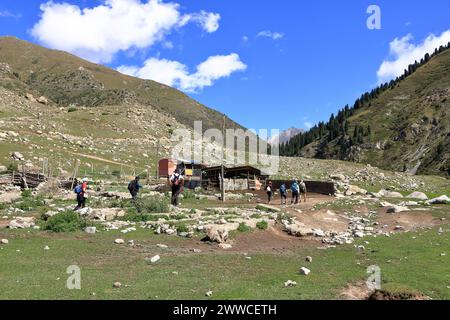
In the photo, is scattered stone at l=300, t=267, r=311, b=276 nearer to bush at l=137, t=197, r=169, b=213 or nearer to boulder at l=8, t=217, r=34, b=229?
bush at l=137, t=197, r=169, b=213

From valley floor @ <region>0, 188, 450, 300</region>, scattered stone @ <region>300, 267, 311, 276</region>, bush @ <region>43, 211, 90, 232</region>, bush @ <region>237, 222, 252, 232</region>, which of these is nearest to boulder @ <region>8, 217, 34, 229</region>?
valley floor @ <region>0, 188, 450, 300</region>

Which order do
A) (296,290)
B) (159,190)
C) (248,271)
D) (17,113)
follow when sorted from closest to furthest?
(296,290)
(248,271)
(159,190)
(17,113)

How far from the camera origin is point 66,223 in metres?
22.6

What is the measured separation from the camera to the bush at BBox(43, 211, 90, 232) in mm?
22102

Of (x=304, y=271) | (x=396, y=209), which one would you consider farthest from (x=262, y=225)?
(x=396, y=209)

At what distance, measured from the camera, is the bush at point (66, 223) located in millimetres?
22102

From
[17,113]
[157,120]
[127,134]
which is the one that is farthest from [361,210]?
[157,120]

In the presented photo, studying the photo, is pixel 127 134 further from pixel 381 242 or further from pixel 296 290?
pixel 296 290

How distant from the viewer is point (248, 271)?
15.9 meters

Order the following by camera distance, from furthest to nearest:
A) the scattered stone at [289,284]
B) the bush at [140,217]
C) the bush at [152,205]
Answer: the bush at [152,205], the bush at [140,217], the scattered stone at [289,284]

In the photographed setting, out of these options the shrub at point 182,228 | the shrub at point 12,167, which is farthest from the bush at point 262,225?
the shrub at point 12,167

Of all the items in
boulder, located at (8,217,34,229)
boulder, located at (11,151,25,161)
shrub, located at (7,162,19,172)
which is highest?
boulder, located at (11,151,25,161)

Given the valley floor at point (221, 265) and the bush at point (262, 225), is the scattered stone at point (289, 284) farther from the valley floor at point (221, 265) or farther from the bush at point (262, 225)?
the bush at point (262, 225)

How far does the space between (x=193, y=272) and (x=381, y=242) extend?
11.2 metres
